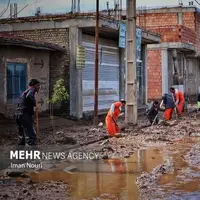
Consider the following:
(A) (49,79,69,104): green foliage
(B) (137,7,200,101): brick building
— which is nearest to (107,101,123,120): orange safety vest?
(A) (49,79,69,104): green foliage

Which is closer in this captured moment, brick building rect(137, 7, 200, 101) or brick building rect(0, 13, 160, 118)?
brick building rect(0, 13, 160, 118)

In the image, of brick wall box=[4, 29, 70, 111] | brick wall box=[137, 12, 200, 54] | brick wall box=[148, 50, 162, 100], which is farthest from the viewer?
brick wall box=[137, 12, 200, 54]

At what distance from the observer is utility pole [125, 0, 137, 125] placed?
16.4 meters

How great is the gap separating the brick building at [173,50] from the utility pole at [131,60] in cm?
747

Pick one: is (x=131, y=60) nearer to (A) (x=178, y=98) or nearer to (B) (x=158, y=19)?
(A) (x=178, y=98)

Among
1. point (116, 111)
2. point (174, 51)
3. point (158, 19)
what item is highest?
point (158, 19)

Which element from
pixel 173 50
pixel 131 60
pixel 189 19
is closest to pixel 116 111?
pixel 131 60

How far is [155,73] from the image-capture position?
29.3 m

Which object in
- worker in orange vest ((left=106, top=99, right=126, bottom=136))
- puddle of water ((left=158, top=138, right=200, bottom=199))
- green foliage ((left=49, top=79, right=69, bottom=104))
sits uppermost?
green foliage ((left=49, top=79, right=69, bottom=104))

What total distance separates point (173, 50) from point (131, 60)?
14.0 m

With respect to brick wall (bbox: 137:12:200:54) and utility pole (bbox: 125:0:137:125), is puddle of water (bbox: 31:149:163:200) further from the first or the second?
brick wall (bbox: 137:12:200:54)

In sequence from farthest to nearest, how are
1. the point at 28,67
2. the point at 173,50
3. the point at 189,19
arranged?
the point at 189,19 → the point at 173,50 → the point at 28,67

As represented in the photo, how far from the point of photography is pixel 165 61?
28.8m

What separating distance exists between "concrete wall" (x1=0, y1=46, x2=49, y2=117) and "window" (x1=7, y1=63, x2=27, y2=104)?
180mm
